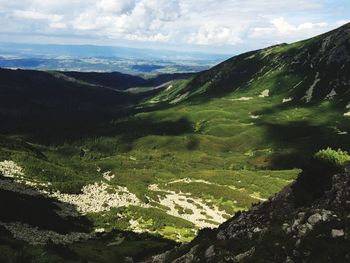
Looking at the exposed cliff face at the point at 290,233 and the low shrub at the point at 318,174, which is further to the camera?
the low shrub at the point at 318,174

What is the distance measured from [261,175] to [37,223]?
4614 inches

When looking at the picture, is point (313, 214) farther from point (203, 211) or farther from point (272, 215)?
point (203, 211)

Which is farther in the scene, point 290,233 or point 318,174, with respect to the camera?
point 318,174

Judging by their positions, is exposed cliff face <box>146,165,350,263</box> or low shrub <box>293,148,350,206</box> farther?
low shrub <box>293,148,350,206</box>

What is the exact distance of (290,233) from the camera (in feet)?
99.0

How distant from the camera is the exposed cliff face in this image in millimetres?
27812

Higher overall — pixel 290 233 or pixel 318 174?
pixel 318 174

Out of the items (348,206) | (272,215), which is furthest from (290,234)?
(272,215)

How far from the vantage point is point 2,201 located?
72750 millimetres

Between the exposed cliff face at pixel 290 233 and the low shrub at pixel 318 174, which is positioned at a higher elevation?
the low shrub at pixel 318 174

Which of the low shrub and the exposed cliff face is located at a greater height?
the low shrub

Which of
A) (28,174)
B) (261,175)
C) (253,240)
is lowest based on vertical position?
(261,175)

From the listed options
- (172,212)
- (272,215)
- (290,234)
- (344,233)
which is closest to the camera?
(344,233)

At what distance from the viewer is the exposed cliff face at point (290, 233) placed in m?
27.8
